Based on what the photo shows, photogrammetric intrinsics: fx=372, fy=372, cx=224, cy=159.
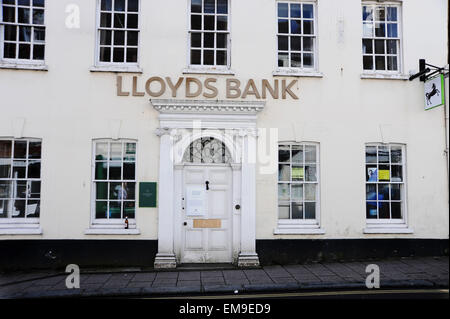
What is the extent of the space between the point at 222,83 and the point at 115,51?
2.83 metres

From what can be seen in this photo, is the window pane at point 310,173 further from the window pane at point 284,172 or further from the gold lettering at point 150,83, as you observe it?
the gold lettering at point 150,83

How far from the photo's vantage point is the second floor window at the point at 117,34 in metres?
9.42

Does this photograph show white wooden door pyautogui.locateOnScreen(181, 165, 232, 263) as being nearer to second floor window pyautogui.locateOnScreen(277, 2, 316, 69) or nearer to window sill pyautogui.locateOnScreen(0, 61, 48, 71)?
second floor window pyautogui.locateOnScreen(277, 2, 316, 69)

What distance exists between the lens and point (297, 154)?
958cm

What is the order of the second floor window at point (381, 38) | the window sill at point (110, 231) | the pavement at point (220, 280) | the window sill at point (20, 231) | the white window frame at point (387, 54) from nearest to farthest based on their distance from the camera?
the pavement at point (220, 280) → the window sill at point (20, 231) → the window sill at point (110, 231) → the white window frame at point (387, 54) → the second floor window at point (381, 38)

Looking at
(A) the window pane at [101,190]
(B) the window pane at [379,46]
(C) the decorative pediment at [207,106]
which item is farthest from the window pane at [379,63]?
(A) the window pane at [101,190]

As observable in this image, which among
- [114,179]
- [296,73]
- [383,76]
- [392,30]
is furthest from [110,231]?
[392,30]

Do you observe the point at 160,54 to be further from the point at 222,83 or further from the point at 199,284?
the point at 199,284

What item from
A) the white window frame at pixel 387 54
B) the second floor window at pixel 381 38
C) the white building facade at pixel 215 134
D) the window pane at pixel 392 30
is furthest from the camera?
the window pane at pixel 392 30

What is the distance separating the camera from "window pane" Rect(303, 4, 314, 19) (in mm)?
9852

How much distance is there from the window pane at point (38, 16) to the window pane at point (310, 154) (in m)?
7.43

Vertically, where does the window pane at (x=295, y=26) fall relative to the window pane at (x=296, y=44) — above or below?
above

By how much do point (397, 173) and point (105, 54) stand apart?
8.17m

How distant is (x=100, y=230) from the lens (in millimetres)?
8945
